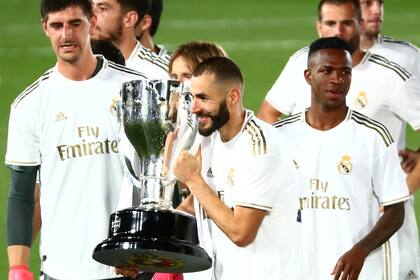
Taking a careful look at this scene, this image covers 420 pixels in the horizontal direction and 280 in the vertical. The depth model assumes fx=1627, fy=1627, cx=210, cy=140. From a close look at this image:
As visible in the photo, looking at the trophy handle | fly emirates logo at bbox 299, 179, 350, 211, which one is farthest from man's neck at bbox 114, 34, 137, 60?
the trophy handle

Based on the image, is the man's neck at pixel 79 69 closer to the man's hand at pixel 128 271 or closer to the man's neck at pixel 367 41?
the man's hand at pixel 128 271

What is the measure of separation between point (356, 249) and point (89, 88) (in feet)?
4.69

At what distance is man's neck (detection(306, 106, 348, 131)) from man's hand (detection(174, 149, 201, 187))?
1077 mm

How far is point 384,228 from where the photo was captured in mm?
7547

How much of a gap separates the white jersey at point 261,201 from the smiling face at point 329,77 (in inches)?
25.7

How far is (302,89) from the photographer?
898 centimetres

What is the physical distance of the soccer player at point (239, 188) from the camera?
6910 mm

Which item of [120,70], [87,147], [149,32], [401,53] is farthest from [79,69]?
[149,32]

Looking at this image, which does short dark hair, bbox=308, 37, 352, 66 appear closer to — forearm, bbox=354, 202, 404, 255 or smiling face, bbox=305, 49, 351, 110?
smiling face, bbox=305, 49, 351, 110

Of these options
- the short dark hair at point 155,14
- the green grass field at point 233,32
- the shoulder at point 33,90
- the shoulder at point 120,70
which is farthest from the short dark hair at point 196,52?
the green grass field at point 233,32

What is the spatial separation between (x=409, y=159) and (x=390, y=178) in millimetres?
1232

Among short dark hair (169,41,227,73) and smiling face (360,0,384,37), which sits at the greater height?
smiling face (360,0,384,37)

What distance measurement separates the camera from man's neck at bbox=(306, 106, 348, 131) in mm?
7727

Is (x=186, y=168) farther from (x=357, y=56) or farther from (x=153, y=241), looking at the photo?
(x=357, y=56)
